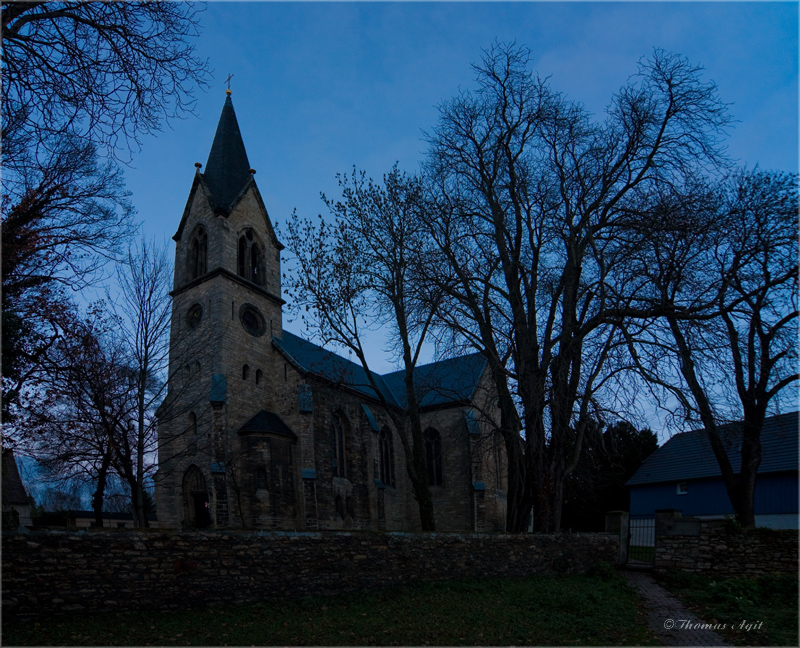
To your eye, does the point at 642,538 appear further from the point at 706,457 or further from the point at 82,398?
the point at 82,398

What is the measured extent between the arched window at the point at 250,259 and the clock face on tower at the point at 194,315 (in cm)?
258

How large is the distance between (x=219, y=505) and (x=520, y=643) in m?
15.3

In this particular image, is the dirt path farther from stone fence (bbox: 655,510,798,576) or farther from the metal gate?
the metal gate

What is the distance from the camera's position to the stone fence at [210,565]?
7.88 m

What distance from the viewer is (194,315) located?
1017 inches

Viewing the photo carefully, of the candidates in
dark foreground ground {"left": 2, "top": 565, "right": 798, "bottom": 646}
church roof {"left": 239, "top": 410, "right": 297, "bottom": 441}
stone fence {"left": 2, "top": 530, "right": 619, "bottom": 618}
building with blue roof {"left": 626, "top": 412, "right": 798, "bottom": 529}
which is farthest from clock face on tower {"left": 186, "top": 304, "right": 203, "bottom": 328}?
building with blue roof {"left": 626, "top": 412, "right": 798, "bottom": 529}

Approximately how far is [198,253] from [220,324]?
16.9 feet

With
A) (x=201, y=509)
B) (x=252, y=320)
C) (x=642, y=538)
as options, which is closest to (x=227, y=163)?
(x=252, y=320)

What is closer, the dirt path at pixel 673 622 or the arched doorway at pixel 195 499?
the dirt path at pixel 673 622

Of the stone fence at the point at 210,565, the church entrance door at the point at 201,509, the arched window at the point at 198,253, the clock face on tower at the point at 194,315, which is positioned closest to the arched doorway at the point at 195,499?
the church entrance door at the point at 201,509

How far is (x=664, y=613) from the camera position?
10.4m

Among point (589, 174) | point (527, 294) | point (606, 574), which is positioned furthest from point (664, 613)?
point (589, 174)

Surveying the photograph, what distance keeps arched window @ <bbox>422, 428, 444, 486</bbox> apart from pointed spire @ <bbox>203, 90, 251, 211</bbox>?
16136mm

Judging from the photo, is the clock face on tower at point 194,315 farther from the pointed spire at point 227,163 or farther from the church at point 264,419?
the pointed spire at point 227,163
